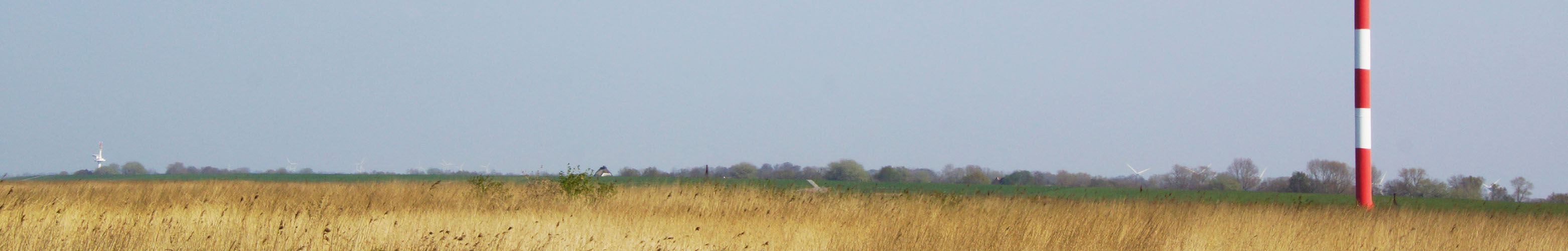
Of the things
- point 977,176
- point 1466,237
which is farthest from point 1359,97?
point 977,176

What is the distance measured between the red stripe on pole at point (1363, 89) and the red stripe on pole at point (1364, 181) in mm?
686

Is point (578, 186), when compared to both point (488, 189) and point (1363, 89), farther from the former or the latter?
point (1363, 89)

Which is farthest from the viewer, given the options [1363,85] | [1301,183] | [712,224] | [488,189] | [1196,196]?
[1301,183]

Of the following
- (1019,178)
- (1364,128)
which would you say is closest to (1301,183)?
(1019,178)

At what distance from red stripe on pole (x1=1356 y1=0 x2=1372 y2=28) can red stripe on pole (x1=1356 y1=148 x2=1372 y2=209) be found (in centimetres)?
188

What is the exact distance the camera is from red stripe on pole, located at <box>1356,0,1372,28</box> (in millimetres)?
16109

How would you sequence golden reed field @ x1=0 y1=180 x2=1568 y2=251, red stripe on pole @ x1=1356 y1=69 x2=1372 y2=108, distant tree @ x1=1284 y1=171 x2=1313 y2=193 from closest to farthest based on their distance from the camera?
1. golden reed field @ x1=0 y1=180 x2=1568 y2=251
2. red stripe on pole @ x1=1356 y1=69 x2=1372 y2=108
3. distant tree @ x1=1284 y1=171 x2=1313 y2=193

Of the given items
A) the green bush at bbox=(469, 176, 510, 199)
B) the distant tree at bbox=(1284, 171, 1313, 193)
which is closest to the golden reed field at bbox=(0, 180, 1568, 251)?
the green bush at bbox=(469, 176, 510, 199)

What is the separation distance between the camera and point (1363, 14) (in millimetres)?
16141

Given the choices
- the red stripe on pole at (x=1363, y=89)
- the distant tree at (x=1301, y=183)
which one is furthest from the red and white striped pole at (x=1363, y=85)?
the distant tree at (x=1301, y=183)

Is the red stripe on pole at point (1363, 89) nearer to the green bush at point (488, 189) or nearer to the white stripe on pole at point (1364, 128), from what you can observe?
the white stripe on pole at point (1364, 128)

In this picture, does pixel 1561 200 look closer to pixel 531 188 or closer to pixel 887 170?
pixel 531 188

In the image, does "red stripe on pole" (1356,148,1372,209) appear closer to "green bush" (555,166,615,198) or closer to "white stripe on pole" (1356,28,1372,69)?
"white stripe on pole" (1356,28,1372,69)

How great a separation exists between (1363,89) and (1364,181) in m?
1.64
